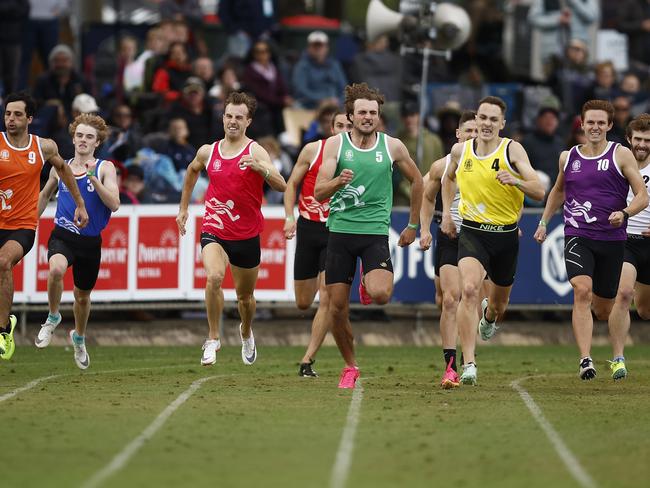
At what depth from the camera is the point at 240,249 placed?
15.2 meters

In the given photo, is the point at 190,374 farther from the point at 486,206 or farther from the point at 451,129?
the point at 451,129

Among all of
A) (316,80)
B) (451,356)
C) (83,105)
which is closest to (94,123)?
(451,356)

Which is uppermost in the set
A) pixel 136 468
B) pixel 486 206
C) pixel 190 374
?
pixel 486 206

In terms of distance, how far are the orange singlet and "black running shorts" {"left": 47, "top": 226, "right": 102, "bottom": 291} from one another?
579mm

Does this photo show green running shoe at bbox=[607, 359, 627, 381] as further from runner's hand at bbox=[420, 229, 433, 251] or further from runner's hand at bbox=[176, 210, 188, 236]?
runner's hand at bbox=[176, 210, 188, 236]

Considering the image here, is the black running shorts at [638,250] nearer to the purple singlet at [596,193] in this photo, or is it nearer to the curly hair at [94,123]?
the purple singlet at [596,193]

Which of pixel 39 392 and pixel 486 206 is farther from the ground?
pixel 486 206

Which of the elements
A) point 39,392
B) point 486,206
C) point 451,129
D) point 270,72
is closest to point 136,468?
point 39,392

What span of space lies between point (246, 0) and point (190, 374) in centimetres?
1103

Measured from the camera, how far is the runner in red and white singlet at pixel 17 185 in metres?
14.9

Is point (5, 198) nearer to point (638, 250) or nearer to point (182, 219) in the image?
point (182, 219)

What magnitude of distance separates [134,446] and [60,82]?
1305 cm

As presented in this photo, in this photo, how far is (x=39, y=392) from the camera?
44.8 feet

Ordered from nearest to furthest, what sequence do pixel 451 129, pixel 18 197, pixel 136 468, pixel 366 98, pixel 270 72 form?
1. pixel 136 468
2. pixel 366 98
3. pixel 18 197
4. pixel 451 129
5. pixel 270 72
